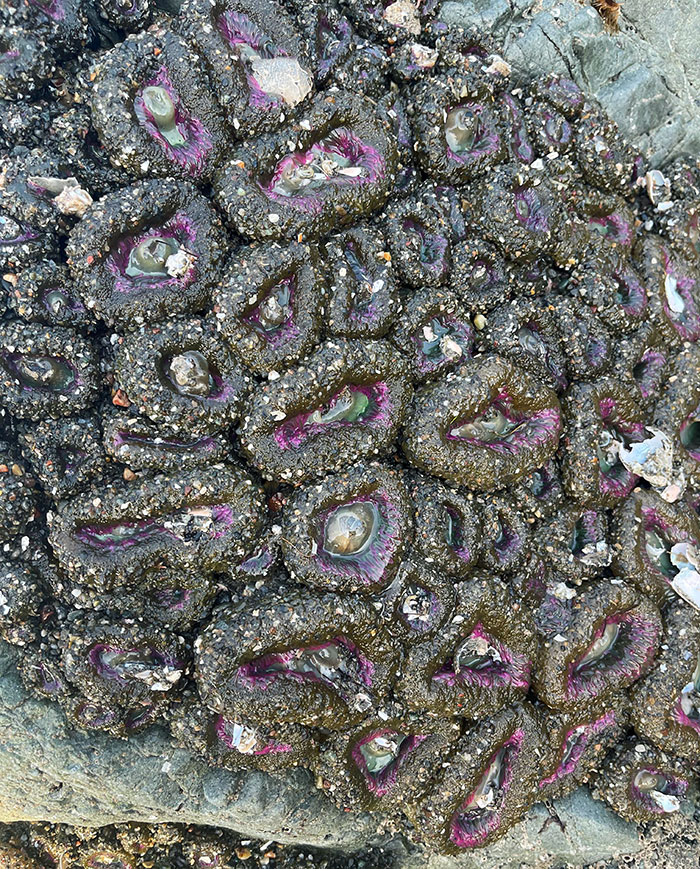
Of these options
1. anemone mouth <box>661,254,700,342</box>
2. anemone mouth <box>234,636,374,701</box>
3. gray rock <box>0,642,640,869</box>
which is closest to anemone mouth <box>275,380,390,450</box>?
anemone mouth <box>234,636,374,701</box>

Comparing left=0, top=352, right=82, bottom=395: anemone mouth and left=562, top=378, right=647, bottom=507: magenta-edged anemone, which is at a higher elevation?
left=562, top=378, right=647, bottom=507: magenta-edged anemone

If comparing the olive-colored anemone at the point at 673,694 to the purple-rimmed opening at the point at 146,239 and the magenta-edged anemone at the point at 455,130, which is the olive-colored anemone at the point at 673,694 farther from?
the purple-rimmed opening at the point at 146,239

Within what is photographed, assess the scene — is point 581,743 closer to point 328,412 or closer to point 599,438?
point 599,438

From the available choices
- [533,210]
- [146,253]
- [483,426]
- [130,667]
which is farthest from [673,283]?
[130,667]

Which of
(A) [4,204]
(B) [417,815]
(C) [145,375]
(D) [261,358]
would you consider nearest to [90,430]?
(C) [145,375]

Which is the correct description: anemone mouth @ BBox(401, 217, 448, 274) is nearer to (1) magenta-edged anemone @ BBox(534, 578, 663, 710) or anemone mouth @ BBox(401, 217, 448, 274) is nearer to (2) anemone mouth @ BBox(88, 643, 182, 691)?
(1) magenta-edged anemone @ BBox(534, 578, 663, 710)

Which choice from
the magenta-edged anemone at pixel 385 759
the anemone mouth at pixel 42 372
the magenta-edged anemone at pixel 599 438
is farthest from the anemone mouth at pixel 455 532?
the anemone mouth at pixel 42 372

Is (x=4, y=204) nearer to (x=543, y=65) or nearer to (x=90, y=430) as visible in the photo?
(x=90, y=430)
